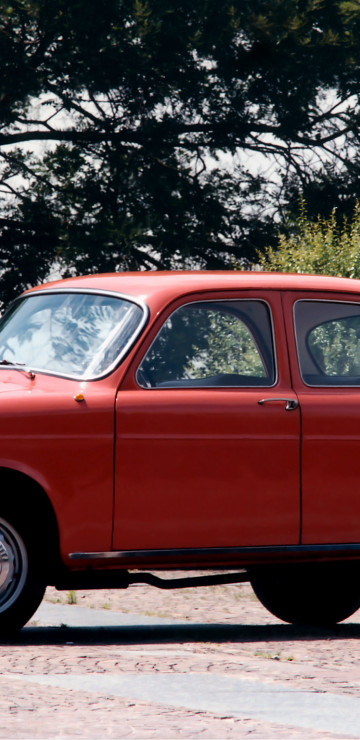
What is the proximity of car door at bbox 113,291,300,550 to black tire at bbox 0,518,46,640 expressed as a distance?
44 centimetres

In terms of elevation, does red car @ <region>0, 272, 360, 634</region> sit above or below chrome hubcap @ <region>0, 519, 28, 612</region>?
above

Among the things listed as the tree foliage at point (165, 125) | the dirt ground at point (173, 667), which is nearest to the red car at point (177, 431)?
the dirt ground at point (173, 667)

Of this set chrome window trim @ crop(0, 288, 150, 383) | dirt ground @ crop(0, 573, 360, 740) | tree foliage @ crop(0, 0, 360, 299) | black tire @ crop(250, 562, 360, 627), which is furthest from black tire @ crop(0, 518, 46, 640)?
tree foliage @ crop(0, 0, 360, 299)

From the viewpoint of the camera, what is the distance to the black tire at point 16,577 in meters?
6.30

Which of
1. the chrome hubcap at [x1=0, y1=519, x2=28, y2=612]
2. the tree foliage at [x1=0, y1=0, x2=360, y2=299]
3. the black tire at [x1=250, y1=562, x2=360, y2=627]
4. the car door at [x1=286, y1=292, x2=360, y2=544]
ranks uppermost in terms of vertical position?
the tree foliage at [x1=0, y1=0, x2=360, y2=299]

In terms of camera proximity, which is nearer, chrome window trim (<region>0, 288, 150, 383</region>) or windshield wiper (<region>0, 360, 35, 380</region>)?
chrome window trim (<region>0, 288, 150, 383</region>)

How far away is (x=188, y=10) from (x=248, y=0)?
128 centimetres

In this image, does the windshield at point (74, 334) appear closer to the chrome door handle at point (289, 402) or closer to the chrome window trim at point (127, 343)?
the chrome window trim at point (127, 343)

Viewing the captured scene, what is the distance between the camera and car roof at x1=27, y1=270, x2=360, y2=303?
6.79 m

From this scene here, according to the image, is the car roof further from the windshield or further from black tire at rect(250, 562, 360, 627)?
black tire at rect(250, 562, 360, 627)

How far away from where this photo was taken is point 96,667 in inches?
227

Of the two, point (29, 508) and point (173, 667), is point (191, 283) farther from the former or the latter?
point (173, 667)

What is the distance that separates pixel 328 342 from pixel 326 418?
0.53 metres

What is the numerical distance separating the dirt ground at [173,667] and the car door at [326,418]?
0.70 metres
